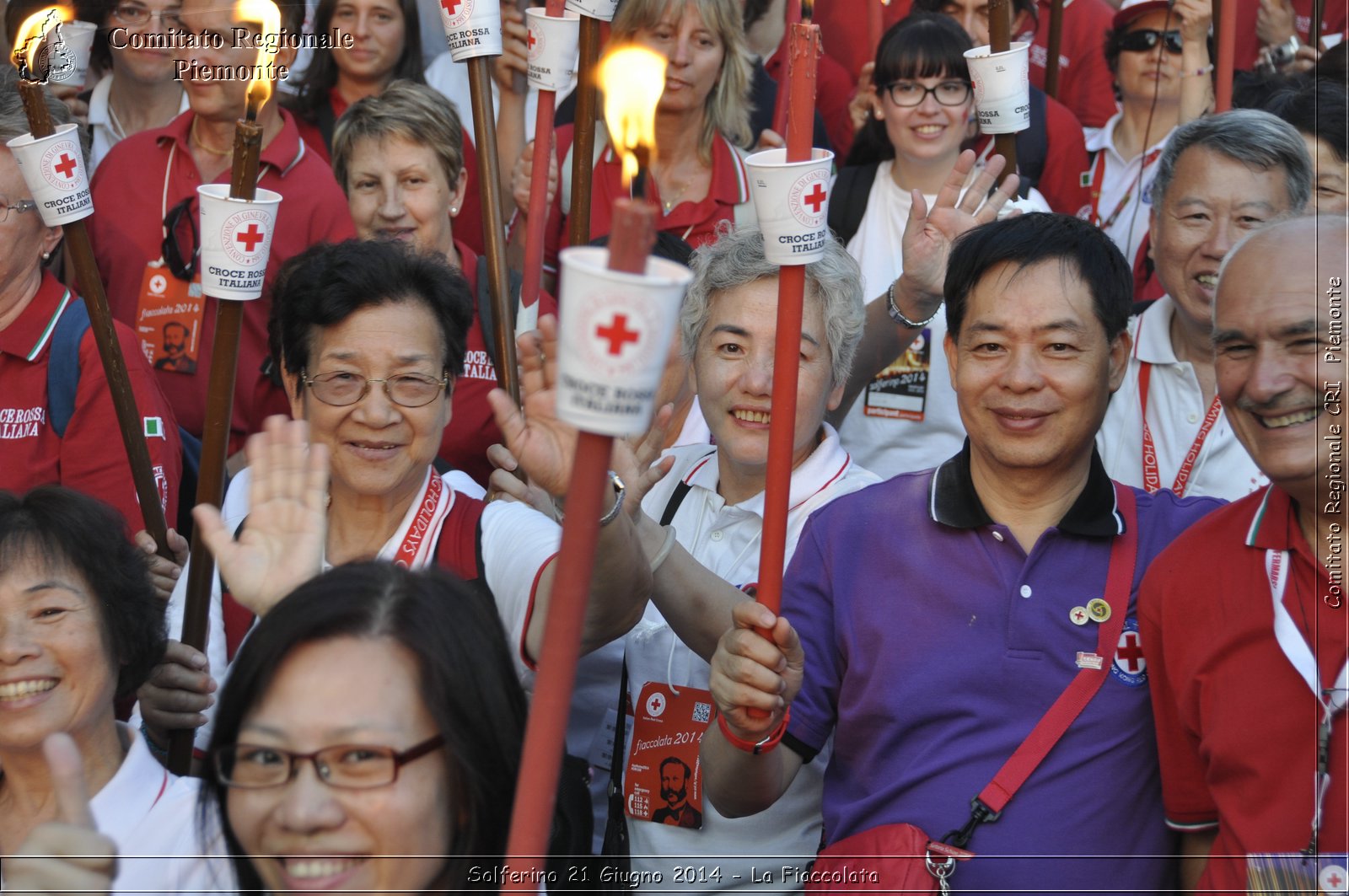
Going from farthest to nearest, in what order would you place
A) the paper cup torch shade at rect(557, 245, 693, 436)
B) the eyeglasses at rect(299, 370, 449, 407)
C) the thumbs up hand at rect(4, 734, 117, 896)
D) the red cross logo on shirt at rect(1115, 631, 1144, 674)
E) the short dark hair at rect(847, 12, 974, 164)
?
1. the short dark hair at rect(847, 12, 974, 164)
2. the eyeglasses at rect(299, 370, 449, 407)
3. the red cross logo on shirt at rect(1115, 631, 1144, 674)
4. the thumbs up hand at rect(4, 734, 117, 896)
5. the paper cup torch shade at rect(557, 245, 693, 436)

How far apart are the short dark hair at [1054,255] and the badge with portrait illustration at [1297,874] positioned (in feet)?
3.08

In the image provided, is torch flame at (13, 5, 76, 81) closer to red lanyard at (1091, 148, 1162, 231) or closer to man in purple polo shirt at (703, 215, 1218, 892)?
man in purple polo shirt at (703, 215, 1218, 892)

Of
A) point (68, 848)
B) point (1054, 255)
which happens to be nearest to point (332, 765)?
point (68, 848)

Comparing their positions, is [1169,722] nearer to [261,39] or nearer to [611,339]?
[611,339]

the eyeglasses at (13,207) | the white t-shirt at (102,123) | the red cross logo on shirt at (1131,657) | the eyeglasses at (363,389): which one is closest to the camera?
the red cross logo on shirt at (1131,657)

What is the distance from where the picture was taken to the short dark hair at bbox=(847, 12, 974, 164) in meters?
4.12

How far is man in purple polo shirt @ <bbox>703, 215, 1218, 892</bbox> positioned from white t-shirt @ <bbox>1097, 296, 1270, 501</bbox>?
0.73m

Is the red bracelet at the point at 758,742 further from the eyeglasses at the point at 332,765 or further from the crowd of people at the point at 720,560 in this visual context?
the eyeglasses at the point at 332,765

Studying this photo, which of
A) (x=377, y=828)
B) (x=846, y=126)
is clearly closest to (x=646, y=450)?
(x=377, y=828)

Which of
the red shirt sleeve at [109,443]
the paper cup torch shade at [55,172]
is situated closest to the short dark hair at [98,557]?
the paper cup torch shade at [55,172]

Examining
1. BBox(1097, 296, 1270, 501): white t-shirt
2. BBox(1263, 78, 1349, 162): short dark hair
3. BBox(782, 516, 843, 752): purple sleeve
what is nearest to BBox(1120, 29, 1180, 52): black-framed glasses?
BBox(1263, 78, 1349, 162): short dark hair

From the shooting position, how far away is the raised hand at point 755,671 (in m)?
2.05

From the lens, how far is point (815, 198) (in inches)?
77.0

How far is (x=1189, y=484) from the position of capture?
127 inches
